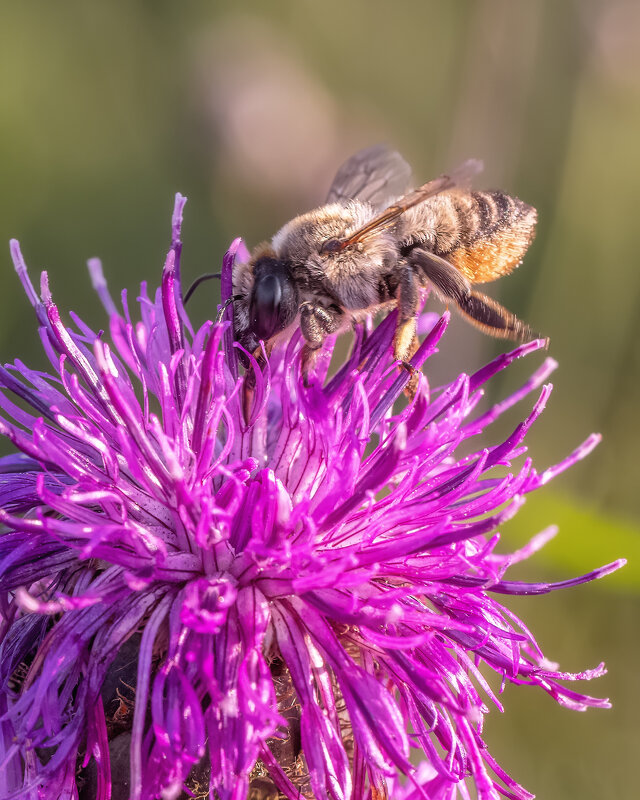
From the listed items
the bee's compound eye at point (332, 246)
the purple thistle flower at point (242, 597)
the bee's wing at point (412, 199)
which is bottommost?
the purple thistle flower at point (242, 597)

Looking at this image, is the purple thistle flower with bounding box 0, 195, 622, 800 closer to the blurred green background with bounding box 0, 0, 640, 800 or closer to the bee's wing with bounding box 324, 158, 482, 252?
the bee's wing with bounding box 324, 158, 482, 252

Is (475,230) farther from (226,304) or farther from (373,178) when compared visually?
(226,304)

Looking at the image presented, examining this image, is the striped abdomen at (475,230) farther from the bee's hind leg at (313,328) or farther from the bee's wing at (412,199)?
the bee's hind leg at (313,328)

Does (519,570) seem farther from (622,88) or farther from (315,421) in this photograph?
(622,88)

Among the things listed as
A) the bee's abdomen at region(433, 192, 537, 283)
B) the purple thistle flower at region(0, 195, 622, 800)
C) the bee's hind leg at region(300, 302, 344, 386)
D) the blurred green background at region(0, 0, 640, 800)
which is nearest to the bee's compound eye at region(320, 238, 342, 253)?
the bee's hind leg at region(300, 302, 344, 386)

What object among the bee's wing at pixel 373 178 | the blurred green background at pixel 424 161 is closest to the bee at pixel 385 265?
the bee's wing at pixel 373 178

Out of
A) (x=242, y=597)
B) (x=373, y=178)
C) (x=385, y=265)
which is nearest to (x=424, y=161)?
(x=373, y=178)
